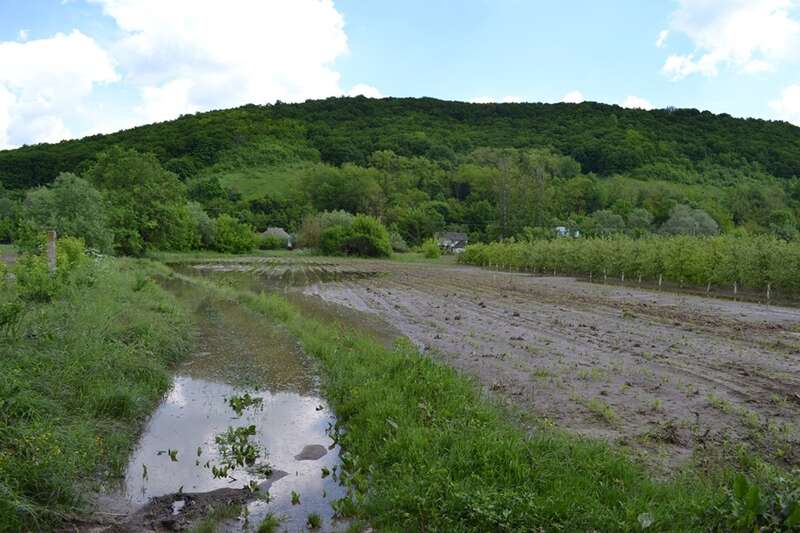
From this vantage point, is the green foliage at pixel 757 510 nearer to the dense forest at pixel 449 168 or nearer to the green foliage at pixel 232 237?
the dense forest at pixel 449 168

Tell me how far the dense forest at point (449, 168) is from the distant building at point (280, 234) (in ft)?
14.4

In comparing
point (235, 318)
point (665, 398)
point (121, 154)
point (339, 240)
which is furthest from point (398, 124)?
point (665, 398)

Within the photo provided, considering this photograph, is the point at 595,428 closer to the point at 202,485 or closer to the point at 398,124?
the point at 202,485

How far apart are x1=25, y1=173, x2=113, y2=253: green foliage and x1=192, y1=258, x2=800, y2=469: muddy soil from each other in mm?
18196

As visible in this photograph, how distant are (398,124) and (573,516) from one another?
137m

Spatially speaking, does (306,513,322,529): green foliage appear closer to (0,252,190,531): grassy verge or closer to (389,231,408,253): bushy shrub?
(0,252,190,531): grassy verge

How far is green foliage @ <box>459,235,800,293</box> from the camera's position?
85.2 feet

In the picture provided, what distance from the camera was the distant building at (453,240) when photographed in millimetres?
95438

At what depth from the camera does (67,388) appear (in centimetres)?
722

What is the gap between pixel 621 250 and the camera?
38.1 meters

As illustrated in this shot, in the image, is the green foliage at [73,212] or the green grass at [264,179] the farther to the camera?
the green grass at [264,179]

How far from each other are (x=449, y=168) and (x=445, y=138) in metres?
13.1

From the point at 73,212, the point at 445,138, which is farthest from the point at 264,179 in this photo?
the point at 73,212

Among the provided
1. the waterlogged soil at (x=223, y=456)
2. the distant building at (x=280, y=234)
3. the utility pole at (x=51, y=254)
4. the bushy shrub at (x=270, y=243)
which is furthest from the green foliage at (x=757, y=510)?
the distant building at (x=280, y=234)
